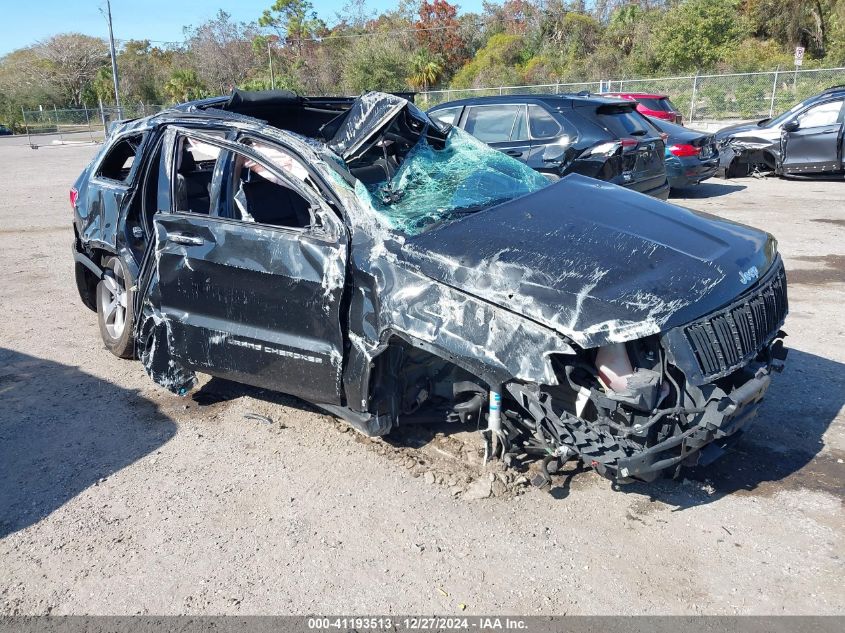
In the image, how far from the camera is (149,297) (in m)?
4.34

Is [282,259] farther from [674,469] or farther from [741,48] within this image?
[741,48]

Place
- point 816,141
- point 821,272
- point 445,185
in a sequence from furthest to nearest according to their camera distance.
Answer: point 816,141
point 821,272
point 445,185

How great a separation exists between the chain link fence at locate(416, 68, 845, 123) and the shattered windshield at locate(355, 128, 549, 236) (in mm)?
19195

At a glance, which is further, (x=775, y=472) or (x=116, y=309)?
(x=116, y=309)

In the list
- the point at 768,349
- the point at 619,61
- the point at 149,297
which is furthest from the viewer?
the point at 619,61

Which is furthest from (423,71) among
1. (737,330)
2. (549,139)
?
(737,330)

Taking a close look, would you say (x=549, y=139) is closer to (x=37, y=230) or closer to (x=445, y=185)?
(x=445, y=185)

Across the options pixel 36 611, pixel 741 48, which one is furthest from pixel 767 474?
pixel 741 48

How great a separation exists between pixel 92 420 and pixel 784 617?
4012 mm

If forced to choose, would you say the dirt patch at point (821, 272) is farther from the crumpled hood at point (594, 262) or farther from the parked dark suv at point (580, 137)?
the crumpled hood at point (594, 262)

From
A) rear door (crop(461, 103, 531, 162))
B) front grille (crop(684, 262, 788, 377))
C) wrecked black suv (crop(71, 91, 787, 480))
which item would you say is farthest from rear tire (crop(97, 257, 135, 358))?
rear door (crop(461, 103, 531, 162))

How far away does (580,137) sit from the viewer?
8.57 metres

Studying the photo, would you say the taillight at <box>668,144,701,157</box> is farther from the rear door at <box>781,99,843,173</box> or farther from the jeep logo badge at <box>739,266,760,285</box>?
the jeep logo badge at <box>739,266,760,285</box>

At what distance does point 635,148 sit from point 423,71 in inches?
1856
